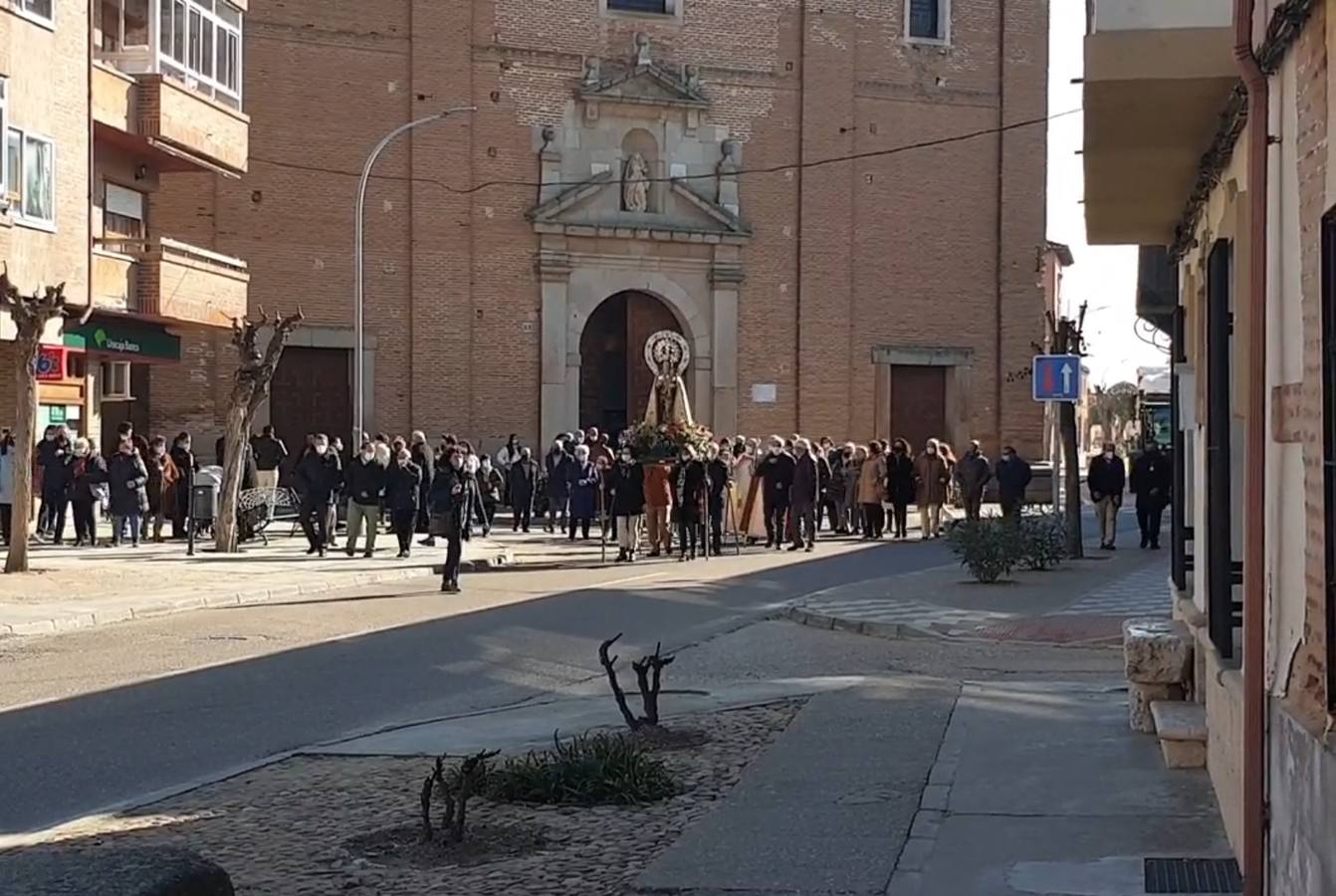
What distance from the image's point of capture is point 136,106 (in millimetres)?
29797

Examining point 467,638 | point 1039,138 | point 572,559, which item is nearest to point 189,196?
point 572,559

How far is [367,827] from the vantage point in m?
8.20

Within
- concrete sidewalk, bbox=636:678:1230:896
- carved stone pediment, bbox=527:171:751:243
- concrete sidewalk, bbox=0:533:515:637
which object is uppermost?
carved stone pediment, bbox=527:171:751:243

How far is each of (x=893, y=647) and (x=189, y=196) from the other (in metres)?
26.6

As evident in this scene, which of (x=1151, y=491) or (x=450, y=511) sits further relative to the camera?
(x=1151, y=491)

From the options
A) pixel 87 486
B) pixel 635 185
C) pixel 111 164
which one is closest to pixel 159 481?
pixel 87 486

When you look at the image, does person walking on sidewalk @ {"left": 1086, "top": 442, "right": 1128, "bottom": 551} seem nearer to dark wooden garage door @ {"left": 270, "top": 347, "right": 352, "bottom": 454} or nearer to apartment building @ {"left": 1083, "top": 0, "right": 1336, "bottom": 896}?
dark wooden garage door @ {"left": 270, "top": 347, "right": 352, "bottom": 454}

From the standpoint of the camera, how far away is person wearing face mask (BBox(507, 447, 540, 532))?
3409 cm

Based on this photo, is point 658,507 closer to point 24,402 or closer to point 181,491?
point 181,491

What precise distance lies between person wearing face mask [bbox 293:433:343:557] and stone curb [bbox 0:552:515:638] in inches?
91.7

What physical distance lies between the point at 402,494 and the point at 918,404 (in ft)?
68.9

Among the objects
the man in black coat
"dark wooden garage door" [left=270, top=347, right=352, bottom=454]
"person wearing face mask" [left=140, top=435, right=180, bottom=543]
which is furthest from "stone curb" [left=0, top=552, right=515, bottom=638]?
"dark wooden garage door" [left=270, top=347, right=352, bottom=454]

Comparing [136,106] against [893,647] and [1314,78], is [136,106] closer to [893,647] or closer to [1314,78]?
[893,647]

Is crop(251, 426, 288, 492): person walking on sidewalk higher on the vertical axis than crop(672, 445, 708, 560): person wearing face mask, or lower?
higher
